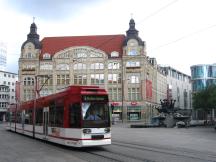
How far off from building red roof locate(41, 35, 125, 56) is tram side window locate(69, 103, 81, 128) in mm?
70387

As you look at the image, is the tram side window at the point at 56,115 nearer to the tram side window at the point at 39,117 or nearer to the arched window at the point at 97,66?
the tram side window at the point at 39,117

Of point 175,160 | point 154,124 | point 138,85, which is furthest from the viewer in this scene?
point 138,85

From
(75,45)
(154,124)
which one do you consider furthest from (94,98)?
(75,45)

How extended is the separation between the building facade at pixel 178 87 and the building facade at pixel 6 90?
55.9 metres

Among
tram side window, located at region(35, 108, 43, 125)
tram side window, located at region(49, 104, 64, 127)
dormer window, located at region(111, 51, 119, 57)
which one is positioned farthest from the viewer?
dormer window, located at region(111, 51, 119, 57)

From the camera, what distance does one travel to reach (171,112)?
166ft

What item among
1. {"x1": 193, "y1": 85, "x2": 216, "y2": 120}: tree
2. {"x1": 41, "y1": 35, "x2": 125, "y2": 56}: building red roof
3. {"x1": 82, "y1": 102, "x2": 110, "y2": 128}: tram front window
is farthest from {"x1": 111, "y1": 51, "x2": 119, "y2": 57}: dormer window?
{"x1": 82, "y1": 102, "x2": 110, "y2": 128}: tram front window

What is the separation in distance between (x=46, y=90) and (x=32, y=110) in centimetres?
6540

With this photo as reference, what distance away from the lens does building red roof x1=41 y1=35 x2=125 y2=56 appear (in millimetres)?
89062

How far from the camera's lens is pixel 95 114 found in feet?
56.8

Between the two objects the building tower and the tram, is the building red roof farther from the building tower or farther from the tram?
the tram

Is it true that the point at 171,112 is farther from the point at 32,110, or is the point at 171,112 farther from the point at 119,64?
the point at 119,64

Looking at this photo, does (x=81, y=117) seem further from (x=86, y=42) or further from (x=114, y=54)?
(x=86, y=42)

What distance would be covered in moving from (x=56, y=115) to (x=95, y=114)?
3043 mm
